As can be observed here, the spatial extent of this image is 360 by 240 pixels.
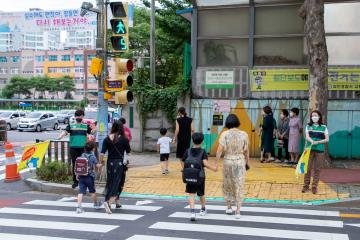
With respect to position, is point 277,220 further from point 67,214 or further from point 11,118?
point 11,118

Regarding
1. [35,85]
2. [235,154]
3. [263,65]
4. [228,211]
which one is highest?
Answer: [35,85]

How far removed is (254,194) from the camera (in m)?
10.3

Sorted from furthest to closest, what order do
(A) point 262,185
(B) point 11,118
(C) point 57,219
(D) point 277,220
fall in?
(B) point 11,118, (A) point 262,185, (C) point 57,219, (D) point 277,220

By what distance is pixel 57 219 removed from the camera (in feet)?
27.7

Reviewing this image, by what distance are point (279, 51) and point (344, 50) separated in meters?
1.99

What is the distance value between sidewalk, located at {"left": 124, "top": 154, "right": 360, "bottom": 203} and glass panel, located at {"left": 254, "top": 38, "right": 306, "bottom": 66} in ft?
11.9

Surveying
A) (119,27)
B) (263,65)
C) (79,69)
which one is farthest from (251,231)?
(79,69)

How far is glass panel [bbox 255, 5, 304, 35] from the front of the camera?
15.3m

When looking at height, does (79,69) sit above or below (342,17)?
above

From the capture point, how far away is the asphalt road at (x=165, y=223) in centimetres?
727

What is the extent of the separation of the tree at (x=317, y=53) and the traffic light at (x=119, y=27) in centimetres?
530

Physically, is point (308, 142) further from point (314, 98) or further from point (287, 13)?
point (287, 13)

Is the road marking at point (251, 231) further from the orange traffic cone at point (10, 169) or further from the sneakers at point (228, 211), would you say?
the orange traffic cone at point (10, 169)

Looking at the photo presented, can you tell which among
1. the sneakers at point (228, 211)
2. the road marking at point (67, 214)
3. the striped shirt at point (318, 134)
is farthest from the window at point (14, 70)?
the sneakers at point (228, 211)
